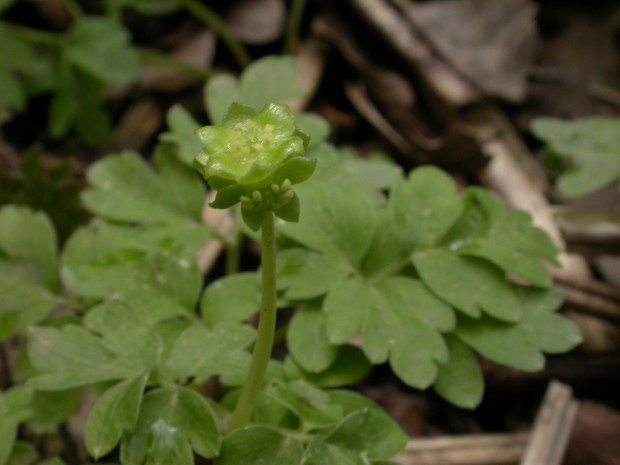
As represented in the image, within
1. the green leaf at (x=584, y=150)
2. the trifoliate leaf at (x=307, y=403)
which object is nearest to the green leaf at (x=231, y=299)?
the trifoliate leaf at (x=307, y=403)

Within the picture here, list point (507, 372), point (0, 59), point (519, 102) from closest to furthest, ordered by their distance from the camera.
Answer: point (507, 372) < point (0, 59) < point (519, 102)

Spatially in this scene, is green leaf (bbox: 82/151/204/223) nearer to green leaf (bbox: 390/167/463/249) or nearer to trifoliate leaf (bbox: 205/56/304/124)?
trifoliate leaf (bbox: 205/56/304/124)

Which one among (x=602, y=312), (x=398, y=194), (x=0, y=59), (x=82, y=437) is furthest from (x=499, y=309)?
(x=0, y=59)

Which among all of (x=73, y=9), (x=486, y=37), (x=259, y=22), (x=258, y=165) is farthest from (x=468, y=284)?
(x=73, y=9)

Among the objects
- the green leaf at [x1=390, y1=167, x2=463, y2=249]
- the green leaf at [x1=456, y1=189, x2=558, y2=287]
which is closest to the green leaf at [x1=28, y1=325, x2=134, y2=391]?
the green leaf at [x1=390, y1=167, x2=463, y2=249]

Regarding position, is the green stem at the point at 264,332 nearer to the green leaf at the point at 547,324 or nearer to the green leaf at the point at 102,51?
the green leaf at the point at 547,324

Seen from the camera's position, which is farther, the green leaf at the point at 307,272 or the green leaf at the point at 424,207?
the green leaf at the point at 424,207

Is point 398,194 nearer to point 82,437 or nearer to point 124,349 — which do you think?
point 124,349
